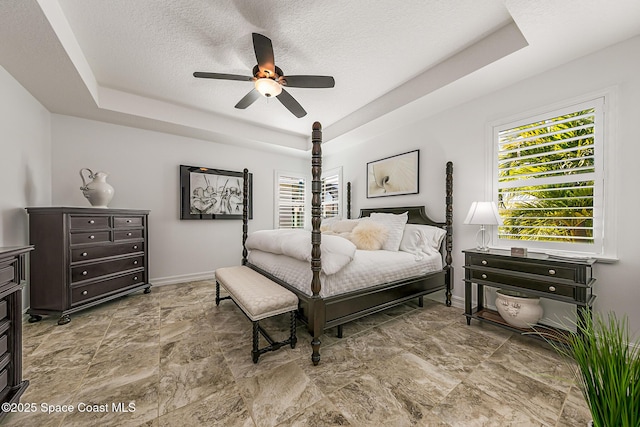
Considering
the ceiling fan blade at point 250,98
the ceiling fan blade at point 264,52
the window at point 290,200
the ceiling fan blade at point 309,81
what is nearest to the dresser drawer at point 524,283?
the ceiling fan blade at point 309,81

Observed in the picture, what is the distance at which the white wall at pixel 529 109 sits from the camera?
2.09m

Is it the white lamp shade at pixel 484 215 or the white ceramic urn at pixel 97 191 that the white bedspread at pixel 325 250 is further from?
the white ceramic urn at pixel 97 191

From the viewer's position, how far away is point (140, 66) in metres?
2.82

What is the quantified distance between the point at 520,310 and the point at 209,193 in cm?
468

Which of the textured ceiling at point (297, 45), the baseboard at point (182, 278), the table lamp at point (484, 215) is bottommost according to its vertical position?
the baseboard at point (182, 278)

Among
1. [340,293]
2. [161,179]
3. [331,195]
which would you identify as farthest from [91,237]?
[331,195]

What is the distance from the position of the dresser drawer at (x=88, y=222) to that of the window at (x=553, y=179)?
4.83m

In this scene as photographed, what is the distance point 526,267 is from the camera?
227 cm

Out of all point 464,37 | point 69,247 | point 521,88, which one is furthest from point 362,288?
point 69,247

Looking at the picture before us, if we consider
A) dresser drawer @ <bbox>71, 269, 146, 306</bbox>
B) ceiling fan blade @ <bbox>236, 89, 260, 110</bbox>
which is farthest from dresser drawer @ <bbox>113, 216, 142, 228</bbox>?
ceiling fan blade @ <bbox>236, 89, 260, 110</bbox>

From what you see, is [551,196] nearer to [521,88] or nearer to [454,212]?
[454,212]

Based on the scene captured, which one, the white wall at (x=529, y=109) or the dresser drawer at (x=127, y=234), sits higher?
the white wall at (x=529, y=109)

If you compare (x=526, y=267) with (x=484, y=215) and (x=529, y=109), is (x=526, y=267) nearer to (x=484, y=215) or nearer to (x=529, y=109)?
(x=484, y=215)

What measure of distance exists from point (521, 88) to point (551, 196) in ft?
4.05
